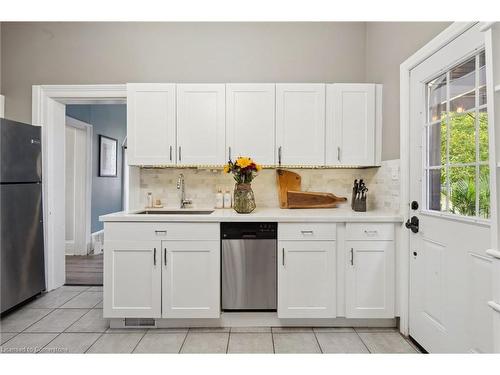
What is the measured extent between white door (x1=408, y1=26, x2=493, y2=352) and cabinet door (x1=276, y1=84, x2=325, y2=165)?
727mm

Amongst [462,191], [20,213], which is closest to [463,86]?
[462,191]

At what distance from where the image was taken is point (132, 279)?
7.57 feet

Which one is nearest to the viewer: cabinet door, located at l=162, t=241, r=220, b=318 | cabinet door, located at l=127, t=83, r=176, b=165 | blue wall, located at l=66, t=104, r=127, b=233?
cabinet door, located at l=162, t=241, r=220, b=318

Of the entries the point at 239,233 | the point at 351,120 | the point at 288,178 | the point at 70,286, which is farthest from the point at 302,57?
the point at 70,286

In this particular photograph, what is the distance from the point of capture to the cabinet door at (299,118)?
266 centimetres

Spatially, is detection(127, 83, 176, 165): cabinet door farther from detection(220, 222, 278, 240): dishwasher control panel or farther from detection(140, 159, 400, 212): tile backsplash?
detection(220, 222, 278, 240): dishwasher control panel

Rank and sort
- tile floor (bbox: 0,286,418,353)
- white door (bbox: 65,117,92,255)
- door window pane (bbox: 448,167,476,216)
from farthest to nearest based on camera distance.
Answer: white door (bbox: 65,117,92,255)
tile floor (bbox: 0,286,418,353)
door window pane (bbox: 448,167,476,216)

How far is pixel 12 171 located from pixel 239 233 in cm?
202

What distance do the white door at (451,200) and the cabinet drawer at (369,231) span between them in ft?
0.64

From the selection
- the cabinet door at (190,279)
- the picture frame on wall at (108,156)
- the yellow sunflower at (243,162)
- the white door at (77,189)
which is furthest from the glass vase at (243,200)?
the picture frame on wall at (108,156)

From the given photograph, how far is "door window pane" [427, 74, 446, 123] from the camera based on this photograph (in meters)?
1.87

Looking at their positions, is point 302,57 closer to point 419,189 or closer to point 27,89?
point 419,189

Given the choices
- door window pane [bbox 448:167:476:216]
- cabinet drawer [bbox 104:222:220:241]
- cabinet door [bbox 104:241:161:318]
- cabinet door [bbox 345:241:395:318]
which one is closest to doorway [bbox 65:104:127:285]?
cabinet door [bbox 104:241:161:318]

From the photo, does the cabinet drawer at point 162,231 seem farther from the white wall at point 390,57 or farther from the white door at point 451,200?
the white wall at point 390,57
